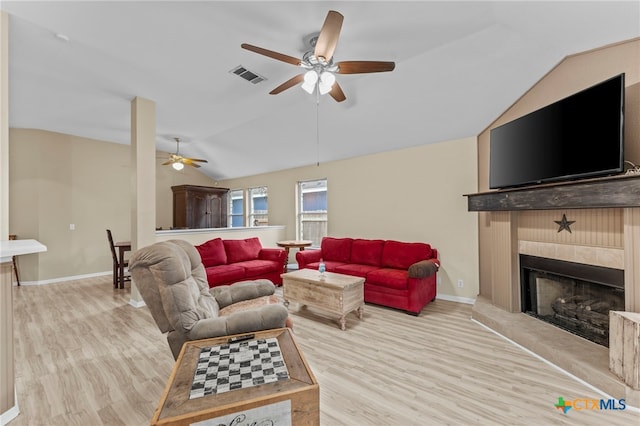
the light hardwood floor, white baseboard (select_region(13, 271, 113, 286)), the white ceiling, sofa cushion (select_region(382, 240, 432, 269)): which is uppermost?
the white ceiling

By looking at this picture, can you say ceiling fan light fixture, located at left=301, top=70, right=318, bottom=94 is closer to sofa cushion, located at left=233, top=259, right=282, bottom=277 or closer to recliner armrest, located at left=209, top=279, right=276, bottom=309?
recliner armrest, located at left=209, top=279, right=276, bottom=309

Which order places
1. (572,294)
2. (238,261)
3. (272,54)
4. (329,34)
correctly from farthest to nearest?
(238,261) < (572,294) < (272,54) < (329,34)

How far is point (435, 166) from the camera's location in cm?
425

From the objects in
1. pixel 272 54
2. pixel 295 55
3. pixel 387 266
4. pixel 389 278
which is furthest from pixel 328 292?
pixel 295 55

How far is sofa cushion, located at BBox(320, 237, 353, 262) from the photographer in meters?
4.70

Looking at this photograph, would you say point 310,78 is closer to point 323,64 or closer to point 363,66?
point 323,64

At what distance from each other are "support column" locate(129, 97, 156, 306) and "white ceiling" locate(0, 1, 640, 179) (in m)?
0.30

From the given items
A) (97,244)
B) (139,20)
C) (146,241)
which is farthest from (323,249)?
(97,244)

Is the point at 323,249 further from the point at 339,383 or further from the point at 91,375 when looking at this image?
the point at 91,375

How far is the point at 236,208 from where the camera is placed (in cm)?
800

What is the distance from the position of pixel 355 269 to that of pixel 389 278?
619mm

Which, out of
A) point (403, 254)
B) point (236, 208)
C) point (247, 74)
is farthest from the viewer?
point (236, 208)

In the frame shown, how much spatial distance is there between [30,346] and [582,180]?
5.44m

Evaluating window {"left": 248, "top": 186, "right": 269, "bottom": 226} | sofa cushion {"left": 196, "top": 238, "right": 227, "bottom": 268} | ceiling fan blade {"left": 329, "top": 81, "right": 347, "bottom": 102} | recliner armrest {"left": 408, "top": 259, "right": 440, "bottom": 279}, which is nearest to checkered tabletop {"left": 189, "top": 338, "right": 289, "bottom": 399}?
recliner armrest {"left": 408, "top": 259, "right": 440, "bottom": 279}
